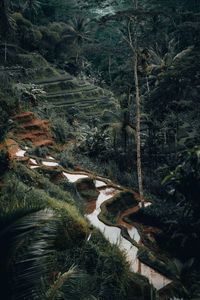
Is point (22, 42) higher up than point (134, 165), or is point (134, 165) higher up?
point (22, 42)

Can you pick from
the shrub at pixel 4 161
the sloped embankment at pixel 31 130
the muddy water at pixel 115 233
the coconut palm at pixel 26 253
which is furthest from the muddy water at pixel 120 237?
the sloped embankment at pixel 31 130

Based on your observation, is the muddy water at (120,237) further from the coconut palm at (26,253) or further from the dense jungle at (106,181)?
the coconut palm at (26,253)

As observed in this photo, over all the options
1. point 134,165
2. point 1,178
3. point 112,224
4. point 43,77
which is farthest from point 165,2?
point 43,77

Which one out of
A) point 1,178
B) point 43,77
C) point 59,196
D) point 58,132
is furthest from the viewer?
point 43,77

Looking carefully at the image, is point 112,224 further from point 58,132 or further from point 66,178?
point 58,132

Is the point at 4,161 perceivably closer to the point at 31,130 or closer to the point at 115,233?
the point at 115,233

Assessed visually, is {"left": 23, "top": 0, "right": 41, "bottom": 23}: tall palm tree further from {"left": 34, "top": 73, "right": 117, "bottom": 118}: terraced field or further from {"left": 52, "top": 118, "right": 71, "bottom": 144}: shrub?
{"left": 52, "top": 118, "right": 71, "bottom": 144}: shrub
